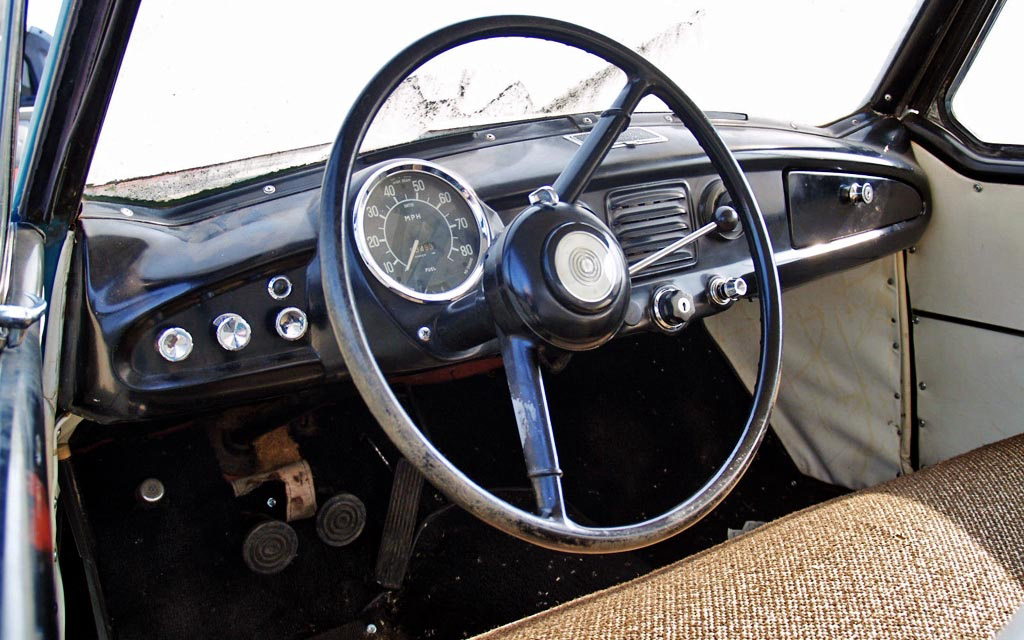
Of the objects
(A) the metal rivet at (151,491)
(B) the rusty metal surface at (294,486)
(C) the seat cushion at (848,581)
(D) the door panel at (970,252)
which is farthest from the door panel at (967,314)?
(A) the metal rivet at (151,491)

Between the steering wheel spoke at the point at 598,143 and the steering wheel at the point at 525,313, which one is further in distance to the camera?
the steering wheel spoke at the point at 598,143

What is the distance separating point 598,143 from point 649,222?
0.49 metres

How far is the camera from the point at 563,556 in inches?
91.4

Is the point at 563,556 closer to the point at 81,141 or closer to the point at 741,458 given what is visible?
the point at 741,458

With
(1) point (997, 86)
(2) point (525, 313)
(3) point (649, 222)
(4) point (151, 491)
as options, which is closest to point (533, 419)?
(2) point (525, 313)

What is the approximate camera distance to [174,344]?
55.2 inches

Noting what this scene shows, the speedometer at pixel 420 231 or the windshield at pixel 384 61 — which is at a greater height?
the windshield at pixel 384 61

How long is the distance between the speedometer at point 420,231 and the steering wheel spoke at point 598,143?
0.21 meters

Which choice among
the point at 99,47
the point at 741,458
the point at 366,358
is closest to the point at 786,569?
the point at 741,458

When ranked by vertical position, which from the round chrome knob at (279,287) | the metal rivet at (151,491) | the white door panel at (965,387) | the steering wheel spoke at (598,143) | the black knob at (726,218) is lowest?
the white door panel at (965,387)

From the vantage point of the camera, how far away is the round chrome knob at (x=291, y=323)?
147 cm

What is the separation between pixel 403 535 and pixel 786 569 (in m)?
1.15

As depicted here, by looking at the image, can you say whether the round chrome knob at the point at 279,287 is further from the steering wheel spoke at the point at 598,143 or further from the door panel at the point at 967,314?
the door panel at the point at 967,314

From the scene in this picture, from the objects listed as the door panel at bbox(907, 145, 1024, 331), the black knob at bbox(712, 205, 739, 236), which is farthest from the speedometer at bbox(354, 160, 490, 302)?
the door panel at bbox(907, 145, 1024, 331)
